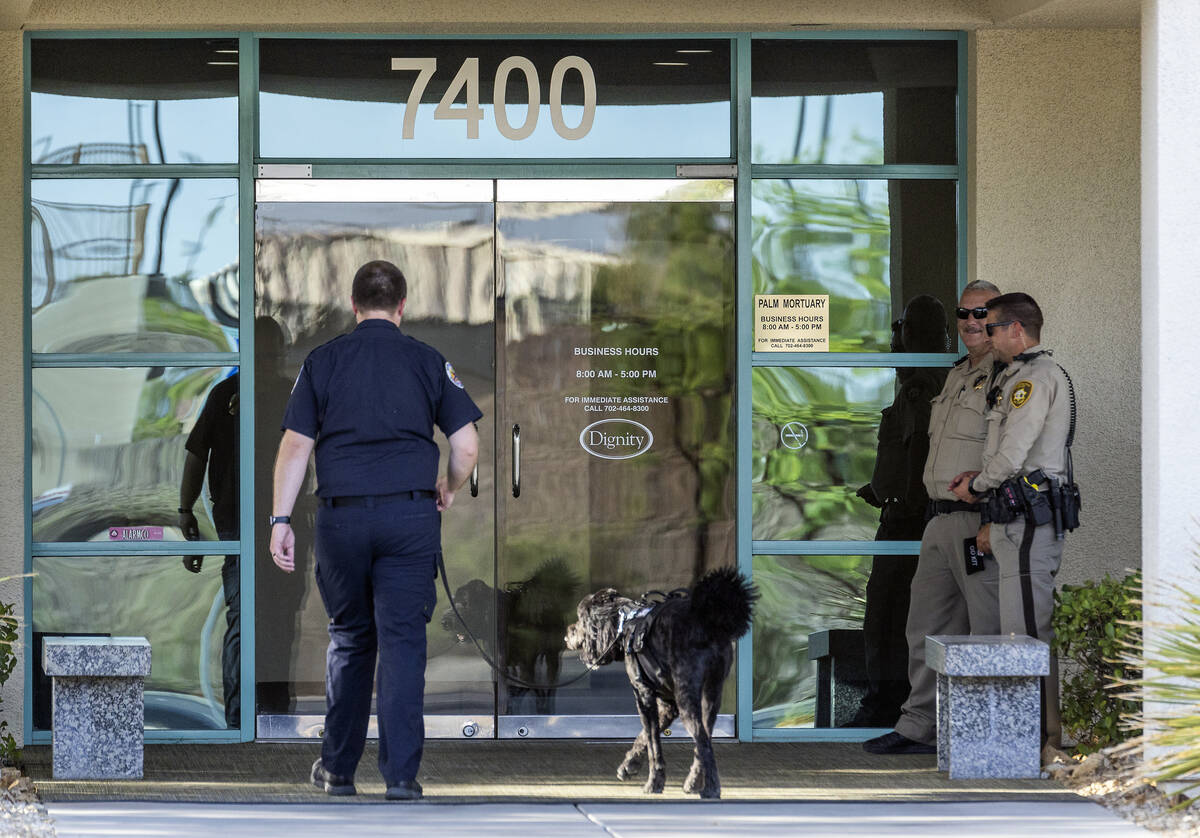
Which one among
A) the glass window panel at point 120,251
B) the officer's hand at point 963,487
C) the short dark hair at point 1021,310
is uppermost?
the glass window panel at point 120,251

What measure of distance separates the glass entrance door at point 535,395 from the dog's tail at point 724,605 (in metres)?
1.75

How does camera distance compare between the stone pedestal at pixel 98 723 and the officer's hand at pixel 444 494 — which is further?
the stone pedestal at pixel 98 723

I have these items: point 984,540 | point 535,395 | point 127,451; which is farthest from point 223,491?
point 984,540

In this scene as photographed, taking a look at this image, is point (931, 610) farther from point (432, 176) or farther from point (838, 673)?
point (432, 176)

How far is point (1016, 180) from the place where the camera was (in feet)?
24.6

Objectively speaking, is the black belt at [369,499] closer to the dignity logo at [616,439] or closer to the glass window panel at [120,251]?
the dignity logo at [616,439]

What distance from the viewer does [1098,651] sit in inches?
254

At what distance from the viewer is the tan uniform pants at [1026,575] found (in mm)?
6574

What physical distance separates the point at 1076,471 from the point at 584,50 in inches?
119

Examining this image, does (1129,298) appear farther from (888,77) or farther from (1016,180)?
(888,77)

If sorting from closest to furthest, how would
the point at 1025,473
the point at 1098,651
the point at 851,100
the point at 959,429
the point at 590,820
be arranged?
the point at 590,820
the point at 1098,651
the point at 1025,473
the point at 959,429
the point at 851,100

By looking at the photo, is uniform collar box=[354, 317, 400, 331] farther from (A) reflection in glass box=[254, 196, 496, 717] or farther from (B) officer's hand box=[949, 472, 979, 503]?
(B) officer's hand box=[949, 472, 979, 503]

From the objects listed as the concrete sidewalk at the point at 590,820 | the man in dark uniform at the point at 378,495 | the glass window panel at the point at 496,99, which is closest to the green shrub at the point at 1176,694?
the concrete sidewalk at the point at 590,820

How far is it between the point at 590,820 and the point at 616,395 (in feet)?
7.89
